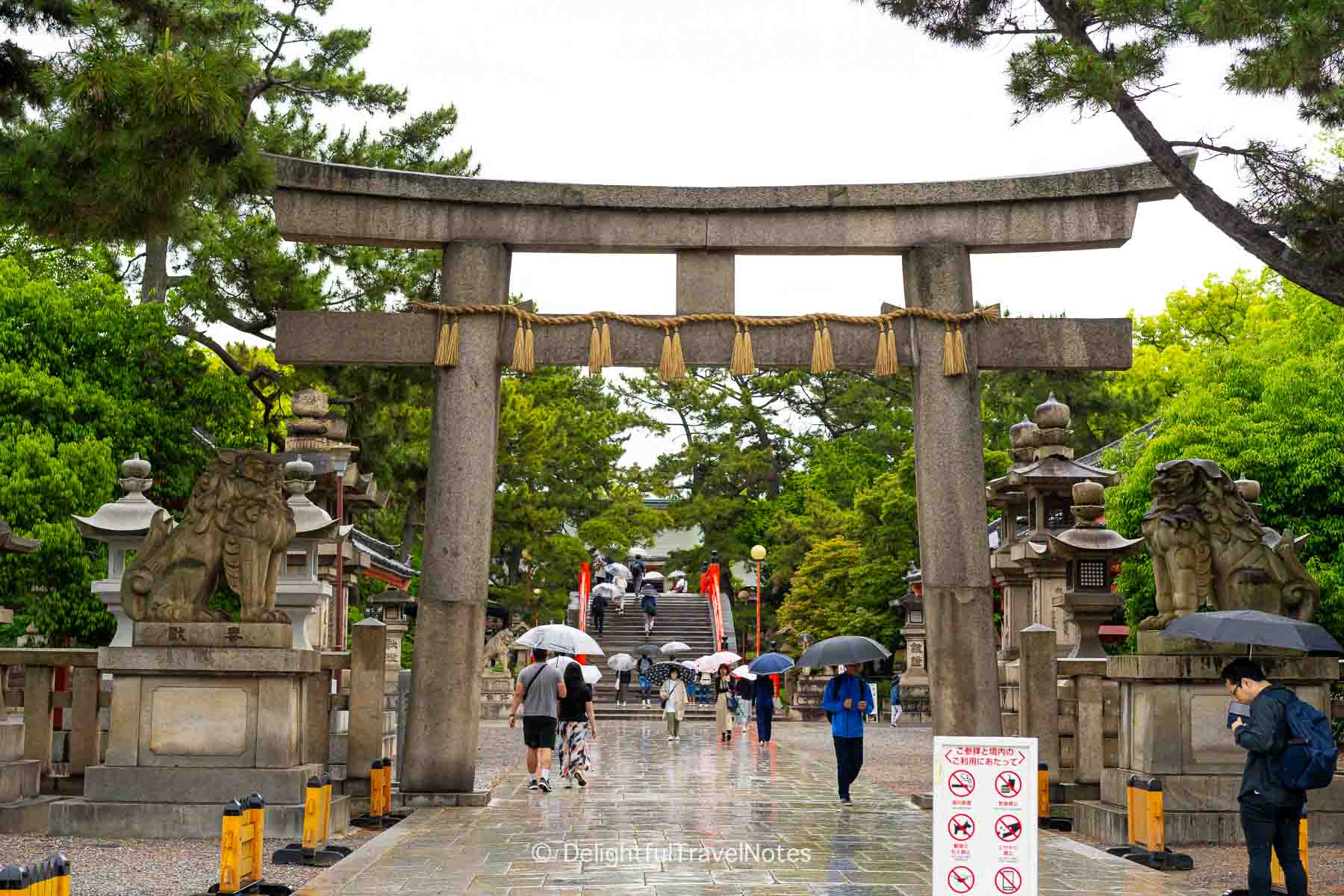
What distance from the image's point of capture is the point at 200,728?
11.6 m

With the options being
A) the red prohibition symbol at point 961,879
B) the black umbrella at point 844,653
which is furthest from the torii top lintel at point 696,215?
the red prohibition symbol at point 961,879

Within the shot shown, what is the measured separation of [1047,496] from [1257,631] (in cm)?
1631

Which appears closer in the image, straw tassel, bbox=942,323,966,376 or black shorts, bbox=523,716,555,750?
straw tassel, bbox=942,323,966,376

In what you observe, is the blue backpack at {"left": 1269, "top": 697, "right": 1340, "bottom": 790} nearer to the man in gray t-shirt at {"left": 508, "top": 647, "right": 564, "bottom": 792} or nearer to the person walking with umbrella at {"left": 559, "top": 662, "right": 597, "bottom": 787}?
the man in gray t-shirt at {"left": 508, "top": 647, "right": 564, "bottom": 792}

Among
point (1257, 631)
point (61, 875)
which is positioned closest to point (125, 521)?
point (61, 875)

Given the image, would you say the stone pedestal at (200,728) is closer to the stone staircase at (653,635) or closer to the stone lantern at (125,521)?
the stone lantern at (125,521)

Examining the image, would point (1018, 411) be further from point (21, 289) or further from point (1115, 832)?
point (1115, 832)

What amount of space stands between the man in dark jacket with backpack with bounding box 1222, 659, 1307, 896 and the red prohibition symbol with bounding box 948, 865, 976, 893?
2393mm

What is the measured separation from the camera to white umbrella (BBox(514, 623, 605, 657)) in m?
15.8

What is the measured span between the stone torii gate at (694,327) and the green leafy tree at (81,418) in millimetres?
10819

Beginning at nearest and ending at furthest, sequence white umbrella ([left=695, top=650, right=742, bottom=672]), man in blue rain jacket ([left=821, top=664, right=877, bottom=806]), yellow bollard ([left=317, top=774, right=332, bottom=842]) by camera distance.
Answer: yellow bollard ([left=317, top=774, right=332, bottom=842]), man in blue rain jacket ([left=821, top=664, right=877, bottom=806]), white umbrella ([left=695, top=650, right=742, bottom=672])

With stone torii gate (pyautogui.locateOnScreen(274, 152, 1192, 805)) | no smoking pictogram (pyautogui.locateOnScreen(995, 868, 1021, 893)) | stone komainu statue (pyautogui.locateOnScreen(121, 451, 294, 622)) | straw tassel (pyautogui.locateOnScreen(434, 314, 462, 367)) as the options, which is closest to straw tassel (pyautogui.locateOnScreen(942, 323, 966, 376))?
stone torii gate (pyautogui.locateOnScreen(274, 152, 1192, 805))

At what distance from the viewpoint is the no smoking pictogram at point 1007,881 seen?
6.32m

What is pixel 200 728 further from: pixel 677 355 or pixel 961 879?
pixel 961 879
